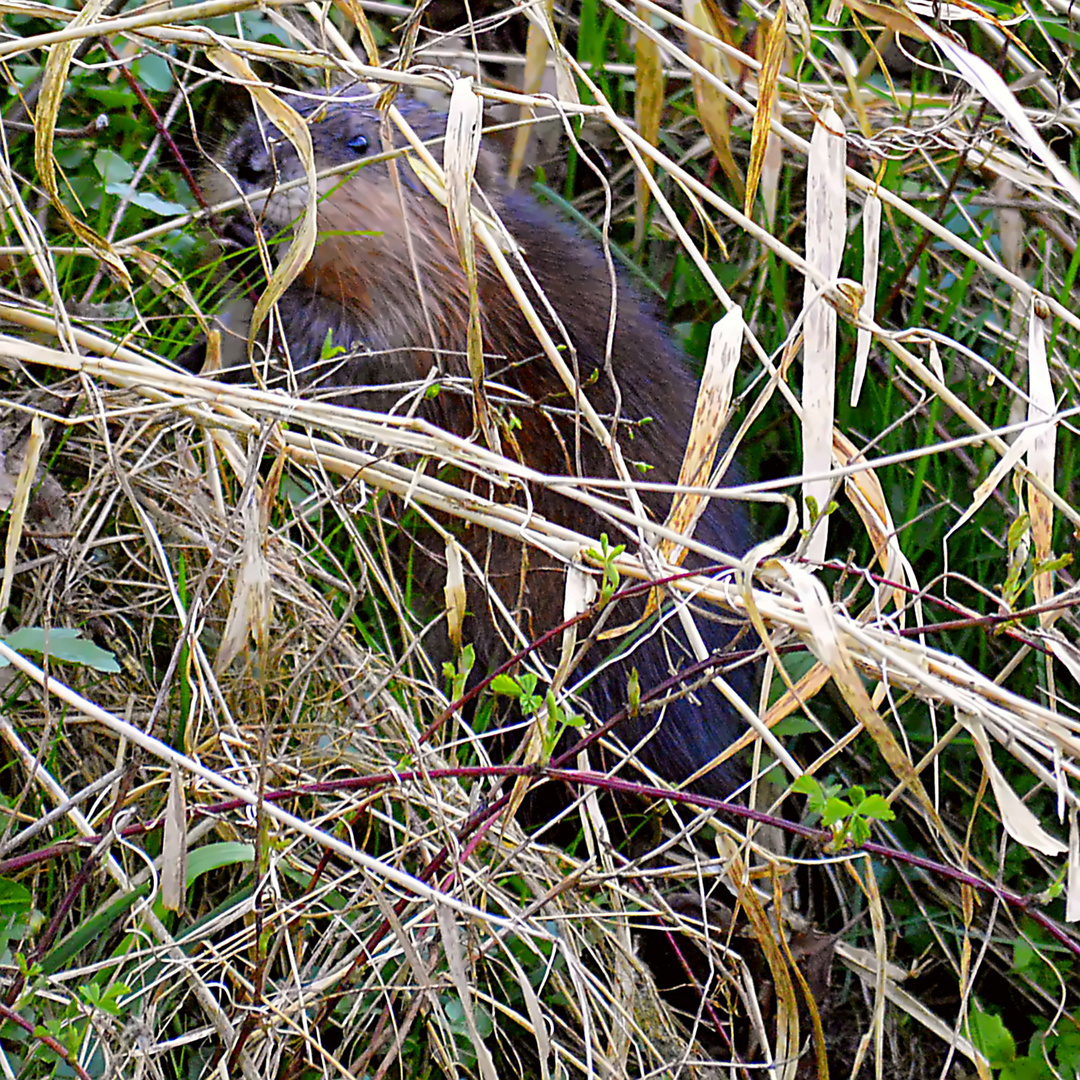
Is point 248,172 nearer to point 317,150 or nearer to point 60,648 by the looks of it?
point 317,150

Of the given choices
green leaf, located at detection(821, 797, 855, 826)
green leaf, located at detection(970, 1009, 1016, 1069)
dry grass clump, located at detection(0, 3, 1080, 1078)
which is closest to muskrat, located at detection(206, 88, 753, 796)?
dry grass clump, located at detection(0, 3, 1080, 1078)

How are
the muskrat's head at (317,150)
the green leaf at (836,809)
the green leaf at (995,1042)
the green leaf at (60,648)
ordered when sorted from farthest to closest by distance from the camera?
1. the muskrat's head at (317,150)
2. the green leaf at (995,1042)
3. the green leaf at (60,648)
4. the green leaf at (836,809)

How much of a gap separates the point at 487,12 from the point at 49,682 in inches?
98.5

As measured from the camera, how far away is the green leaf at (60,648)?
1559 mm

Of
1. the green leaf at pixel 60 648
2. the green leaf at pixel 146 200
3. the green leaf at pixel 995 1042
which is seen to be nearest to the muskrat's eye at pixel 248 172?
the green leaf at pixel 146 200

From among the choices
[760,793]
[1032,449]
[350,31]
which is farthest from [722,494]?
[350,31]

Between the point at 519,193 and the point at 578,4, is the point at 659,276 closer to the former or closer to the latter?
the point at 519,193

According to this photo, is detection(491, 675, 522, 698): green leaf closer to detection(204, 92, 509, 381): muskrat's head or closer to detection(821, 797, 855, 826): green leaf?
detection(821, 797, 855, 826): green leaf

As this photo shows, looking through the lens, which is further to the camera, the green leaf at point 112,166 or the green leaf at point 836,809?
the green leaf at point 112,166

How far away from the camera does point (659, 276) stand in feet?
10.0

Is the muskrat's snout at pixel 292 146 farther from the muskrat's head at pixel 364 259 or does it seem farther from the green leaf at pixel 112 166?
the green leaf at pixel 112 166

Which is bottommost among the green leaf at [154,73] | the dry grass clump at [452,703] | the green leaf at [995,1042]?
the green leaf at [995,1042]

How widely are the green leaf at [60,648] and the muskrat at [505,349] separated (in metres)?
0.66

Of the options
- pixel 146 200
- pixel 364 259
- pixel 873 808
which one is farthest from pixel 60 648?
pixel 364 259
